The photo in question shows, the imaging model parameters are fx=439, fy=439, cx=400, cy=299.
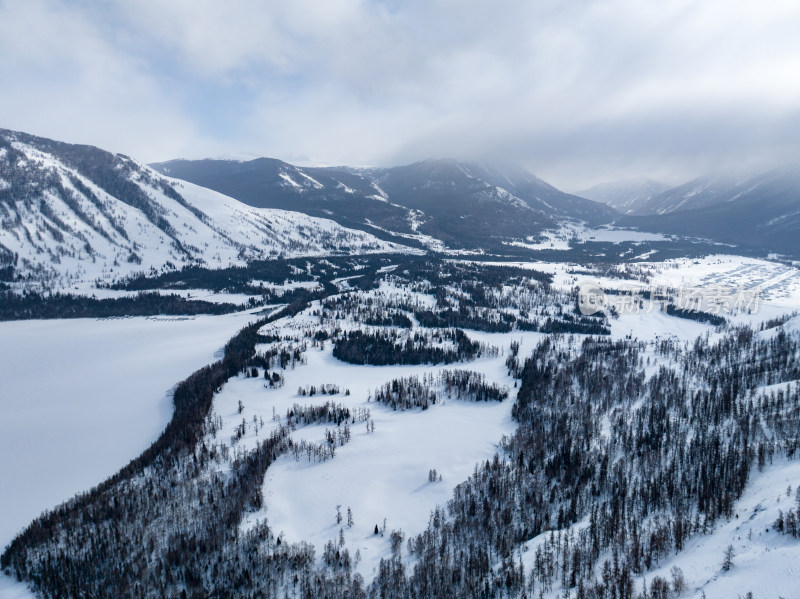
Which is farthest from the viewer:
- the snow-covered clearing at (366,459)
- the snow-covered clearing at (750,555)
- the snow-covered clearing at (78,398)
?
the snow-covered clearing at (78,398)

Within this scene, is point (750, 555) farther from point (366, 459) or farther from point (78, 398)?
point (78, 398)

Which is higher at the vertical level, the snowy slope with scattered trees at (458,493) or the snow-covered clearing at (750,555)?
the snow-covered clearing at (750,555)

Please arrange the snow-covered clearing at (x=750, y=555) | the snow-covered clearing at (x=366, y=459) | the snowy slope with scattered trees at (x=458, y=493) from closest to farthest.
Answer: the snow-covered clearing at (x=750, y=555) → the snowy slope with scattered trees at (x=458, y=493) → the snow-covered clearing at (x=366, y=459)

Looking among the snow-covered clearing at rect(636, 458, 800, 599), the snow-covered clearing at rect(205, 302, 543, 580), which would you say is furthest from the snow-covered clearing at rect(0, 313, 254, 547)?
the snow-covered clearing at rect(636, 458, 800, 599)

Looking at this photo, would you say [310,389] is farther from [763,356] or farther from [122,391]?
[763,356]

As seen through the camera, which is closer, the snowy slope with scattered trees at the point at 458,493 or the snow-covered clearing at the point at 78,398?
the snowy slope with scattered trees at the point at 458,493

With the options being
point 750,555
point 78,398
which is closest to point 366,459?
point 750,555

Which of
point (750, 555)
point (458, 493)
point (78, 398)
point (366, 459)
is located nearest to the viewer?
point (750, 555)

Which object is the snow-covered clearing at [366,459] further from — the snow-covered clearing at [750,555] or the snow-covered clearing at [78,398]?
the snow-covered clearing at [750,555]

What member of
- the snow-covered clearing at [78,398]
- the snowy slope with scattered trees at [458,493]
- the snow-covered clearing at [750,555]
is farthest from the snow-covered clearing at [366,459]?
the snow-covered clearing at [750,555]

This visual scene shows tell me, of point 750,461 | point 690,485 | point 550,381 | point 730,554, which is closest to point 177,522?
point 730,554

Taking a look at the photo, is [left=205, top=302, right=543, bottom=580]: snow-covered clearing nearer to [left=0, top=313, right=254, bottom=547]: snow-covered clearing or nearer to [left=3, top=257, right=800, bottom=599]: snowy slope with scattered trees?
[left=3, top=257, right=800, bottom=599]: snowy slope with scattered trees
